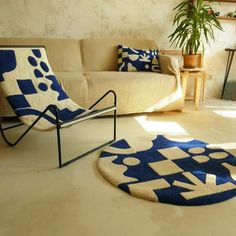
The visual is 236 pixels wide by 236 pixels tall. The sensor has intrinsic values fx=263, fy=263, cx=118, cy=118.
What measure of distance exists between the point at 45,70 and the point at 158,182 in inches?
54.6

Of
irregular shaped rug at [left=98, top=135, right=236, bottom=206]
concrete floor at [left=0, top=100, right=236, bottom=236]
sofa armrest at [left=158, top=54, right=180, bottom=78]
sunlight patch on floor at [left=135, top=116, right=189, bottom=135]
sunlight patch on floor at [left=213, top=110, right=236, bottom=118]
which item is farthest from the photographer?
sunlight patch on floor at [left=213, top=110, right=236, bottom=118]

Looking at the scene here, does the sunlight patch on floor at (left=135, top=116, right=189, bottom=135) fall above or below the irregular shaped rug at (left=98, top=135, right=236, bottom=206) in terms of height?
below

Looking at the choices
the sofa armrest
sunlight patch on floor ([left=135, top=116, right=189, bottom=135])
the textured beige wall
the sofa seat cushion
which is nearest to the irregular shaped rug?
sunlight patch on floor ([left=135, top=116, right=189, bottom=135])

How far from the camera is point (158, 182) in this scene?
1.58m

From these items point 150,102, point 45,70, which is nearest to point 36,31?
point 45,70

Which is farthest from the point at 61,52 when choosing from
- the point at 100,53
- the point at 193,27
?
the point at 193,27

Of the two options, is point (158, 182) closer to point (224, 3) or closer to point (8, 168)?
point (8, 168)

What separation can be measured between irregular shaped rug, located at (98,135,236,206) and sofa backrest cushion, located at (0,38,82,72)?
4.49 ft

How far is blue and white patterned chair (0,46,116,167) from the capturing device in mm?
1849

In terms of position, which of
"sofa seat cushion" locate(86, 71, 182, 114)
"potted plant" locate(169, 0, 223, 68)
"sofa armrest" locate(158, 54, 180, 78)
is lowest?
"sofa seat cushion" locate(86, 71, 182, 114)

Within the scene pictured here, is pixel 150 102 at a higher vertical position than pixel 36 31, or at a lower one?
lower

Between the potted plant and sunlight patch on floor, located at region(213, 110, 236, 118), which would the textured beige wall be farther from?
sunlight patch on floor, located at region(213, 110, 236, 118)

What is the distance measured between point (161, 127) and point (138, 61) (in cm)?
95

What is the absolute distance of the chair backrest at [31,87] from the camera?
1908 millimetres
